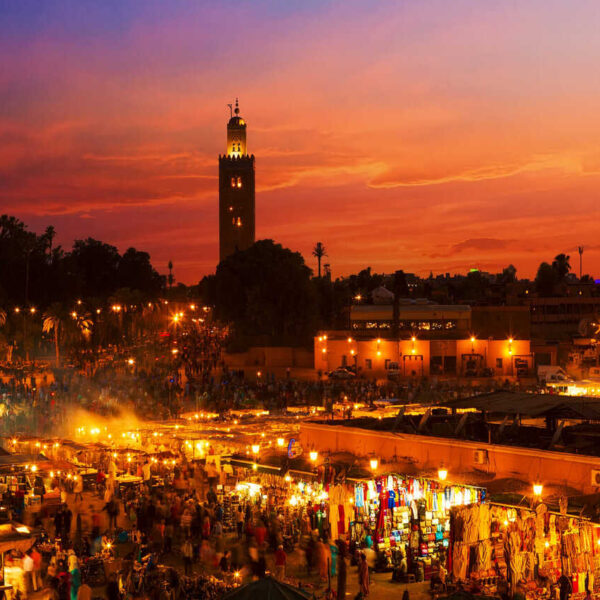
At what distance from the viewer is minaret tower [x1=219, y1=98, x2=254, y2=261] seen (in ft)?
329

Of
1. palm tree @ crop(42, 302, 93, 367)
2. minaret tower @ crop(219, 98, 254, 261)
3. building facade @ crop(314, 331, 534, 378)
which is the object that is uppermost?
minaret tower @ crop(219, 98, 254, 261)

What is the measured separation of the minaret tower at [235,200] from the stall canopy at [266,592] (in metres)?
90.6

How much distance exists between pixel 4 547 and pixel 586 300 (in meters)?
67.6

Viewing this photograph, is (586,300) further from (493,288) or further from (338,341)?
(338,341)

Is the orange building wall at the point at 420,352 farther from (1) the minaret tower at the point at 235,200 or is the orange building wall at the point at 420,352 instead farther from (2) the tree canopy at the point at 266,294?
(1) the minaret tower at the point at 235,200

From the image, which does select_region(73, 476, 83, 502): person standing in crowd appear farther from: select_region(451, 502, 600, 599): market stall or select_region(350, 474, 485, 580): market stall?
select_region(451, 502, 600, 599): market stall

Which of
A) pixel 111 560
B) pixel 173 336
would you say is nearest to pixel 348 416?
pixel 111 560

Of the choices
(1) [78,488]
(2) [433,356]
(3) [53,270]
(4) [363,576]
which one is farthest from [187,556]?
(3) [53,270]

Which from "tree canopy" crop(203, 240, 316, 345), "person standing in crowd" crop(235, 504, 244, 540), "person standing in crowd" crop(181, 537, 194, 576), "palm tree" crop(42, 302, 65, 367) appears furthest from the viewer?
"tree canopy" crop(203, 240, 316, 345)

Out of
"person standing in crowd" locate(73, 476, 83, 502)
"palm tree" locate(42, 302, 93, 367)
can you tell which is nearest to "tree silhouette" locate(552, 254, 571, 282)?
"palm tree" locate(42, 302, 93, 367)

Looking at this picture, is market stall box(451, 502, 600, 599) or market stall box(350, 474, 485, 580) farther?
market stall box(350, 474, 485, 580)

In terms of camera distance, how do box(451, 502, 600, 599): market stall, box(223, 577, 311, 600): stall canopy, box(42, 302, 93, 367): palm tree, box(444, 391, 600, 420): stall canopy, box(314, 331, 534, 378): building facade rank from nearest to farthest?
box(223, 577, 311, 600): stall canopy → box(451, 502, 600, 599): market stall → box(444, 391, 600, 420): stall canopy → box(314, 331, 534, 378): building facade → box(42, 302, 93, 367): palm tree

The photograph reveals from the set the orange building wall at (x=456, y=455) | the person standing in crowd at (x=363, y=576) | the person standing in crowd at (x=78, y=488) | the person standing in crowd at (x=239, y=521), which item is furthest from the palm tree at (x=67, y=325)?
the person standing in crowd at (x=363, y=576)

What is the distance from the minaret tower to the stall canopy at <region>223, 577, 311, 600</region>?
90571mm
